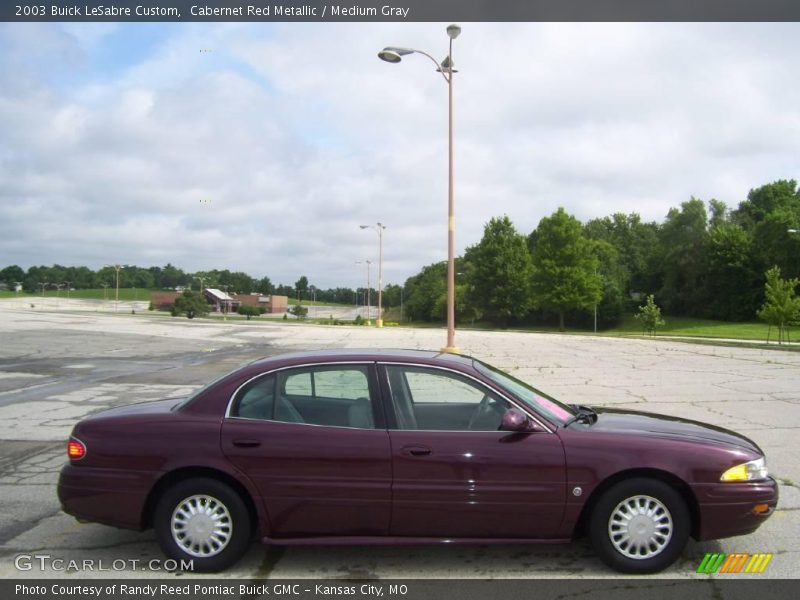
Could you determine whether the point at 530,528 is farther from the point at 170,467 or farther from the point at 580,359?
the point at 580,359

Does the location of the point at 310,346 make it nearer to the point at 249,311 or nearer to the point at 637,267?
the point at 249,311

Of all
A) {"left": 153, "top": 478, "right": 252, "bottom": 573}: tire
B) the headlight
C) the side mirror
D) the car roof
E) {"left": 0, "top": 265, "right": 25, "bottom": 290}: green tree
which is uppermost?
{"left": 0, "top": 265, "right": 25, "bottom": 290}: green tree

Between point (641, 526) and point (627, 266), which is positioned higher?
point (627, 266)

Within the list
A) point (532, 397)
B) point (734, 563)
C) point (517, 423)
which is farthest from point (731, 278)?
point (517, 423)

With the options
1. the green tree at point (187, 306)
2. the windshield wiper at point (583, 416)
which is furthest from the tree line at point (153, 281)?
the windshield wiper at point (583, 416)

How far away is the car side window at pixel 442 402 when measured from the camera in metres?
4.31

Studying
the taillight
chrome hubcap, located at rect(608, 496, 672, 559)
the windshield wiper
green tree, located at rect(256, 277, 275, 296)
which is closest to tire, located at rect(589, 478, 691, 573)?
chrome hubcap, located at rect(608, 496, 672, 559)

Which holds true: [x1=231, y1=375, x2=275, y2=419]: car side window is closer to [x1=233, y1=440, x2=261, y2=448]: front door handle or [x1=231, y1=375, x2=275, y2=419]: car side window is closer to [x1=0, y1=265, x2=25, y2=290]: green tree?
[x1=233, y1=440, x2=261, y2=448]: front door handle

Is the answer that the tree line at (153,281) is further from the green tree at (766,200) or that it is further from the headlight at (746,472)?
the headlight at (746,472)

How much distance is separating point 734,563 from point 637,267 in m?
100

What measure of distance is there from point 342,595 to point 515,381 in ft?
6.95

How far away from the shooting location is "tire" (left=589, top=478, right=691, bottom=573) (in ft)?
13.6

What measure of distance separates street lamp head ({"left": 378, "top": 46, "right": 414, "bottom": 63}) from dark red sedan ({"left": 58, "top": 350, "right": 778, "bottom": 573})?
55.2ft

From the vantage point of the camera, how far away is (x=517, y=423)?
413cm
